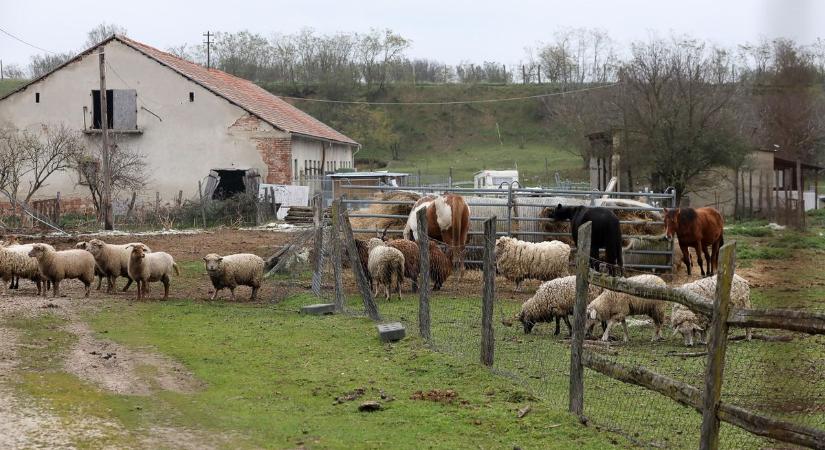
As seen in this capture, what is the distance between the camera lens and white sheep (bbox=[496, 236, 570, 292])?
1747 cm

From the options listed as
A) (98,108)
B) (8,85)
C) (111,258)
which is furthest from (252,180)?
(8,85)

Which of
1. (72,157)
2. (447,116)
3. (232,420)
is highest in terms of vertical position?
(447,116)

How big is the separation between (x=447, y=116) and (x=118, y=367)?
7122 cm

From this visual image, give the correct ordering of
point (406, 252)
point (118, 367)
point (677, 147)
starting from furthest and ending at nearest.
Result: 1. point (677, 147)
2. point (406, 252)
3. point (118, 367)

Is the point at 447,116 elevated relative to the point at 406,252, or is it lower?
elevated

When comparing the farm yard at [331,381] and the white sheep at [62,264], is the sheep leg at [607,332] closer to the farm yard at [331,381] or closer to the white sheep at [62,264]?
the farm yard at [331,381]

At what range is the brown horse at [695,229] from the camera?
20078 mm

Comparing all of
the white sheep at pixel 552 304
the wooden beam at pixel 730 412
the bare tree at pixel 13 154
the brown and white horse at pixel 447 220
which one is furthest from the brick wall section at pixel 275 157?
the wooden beam at pixel 730 412

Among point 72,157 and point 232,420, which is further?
point 72,157

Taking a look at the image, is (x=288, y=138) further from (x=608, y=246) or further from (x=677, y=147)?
(x=608, y=246)

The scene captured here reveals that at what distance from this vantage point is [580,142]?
53.4m

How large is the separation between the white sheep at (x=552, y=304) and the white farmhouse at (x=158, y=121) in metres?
24.5

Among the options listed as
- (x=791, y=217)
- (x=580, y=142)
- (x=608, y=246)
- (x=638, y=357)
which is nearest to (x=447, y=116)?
(x=580, y=142)

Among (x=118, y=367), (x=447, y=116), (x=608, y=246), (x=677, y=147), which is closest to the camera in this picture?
(x=118, y=367)
